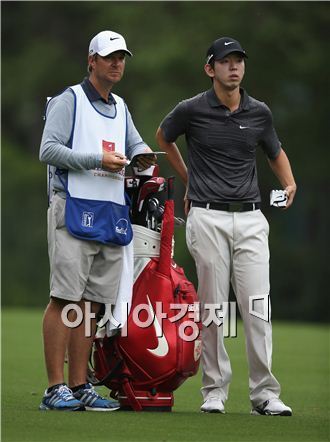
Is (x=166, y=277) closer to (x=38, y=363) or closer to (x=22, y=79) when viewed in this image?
(x=38, y=363)

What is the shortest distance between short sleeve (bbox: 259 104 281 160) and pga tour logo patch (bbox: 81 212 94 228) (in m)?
1.33

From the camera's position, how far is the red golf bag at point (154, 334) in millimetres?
7930

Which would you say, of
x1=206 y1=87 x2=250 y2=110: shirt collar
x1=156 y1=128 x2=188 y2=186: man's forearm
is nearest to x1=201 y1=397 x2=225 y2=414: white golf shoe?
x1=156 y1=128 x2=188 y2=186: man's forearm

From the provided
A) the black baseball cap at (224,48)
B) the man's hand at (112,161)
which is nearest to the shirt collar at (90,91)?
the man's hand at (112,161)

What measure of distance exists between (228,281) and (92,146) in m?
1.25

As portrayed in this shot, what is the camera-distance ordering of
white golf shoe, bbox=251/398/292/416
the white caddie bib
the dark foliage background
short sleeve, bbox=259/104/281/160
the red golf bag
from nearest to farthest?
1. the white caddie bib
2. the red golf bag
3. white golf shoe, bbox=251/398/292/416
4. short sleeve, bbox=259/104/281/160
5. the dark foliage background

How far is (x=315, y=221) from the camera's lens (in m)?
30.5

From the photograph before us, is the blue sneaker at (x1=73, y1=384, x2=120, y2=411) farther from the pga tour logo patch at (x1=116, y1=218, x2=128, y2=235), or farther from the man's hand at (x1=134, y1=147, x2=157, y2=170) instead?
the man's hand at (x1=134, y1=147, x2=157, y2=170)

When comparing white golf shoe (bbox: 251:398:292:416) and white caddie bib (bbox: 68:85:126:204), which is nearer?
white caddie bib (bbox: 68:85:126:204)

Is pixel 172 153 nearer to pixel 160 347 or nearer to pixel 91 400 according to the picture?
pixel 160 347

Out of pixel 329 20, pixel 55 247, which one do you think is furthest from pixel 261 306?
pixel 329 20

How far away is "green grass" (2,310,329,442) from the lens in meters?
6.82

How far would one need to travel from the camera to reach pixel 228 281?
828 cm

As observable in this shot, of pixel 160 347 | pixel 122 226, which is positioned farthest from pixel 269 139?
pixel 160 347
